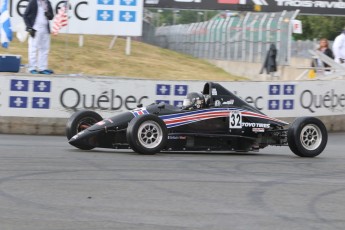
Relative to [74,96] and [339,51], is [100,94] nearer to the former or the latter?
[74,96]

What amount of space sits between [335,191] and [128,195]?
237cm

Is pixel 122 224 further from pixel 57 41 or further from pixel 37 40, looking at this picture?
pixel 57 41

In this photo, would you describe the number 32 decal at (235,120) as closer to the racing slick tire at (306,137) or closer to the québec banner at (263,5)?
the racing slick tire at (306,137)

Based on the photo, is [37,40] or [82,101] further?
[37,40]

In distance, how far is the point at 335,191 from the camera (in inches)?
333

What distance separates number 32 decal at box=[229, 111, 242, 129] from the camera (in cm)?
1169

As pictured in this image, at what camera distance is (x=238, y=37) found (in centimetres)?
3347

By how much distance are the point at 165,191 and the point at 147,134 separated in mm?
2973

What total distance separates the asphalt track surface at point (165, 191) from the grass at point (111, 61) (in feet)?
40.2

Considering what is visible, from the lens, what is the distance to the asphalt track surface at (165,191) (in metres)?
6.53

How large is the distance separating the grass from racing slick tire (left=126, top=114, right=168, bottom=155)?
38.1 ft

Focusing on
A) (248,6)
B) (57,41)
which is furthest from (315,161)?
(248,6)

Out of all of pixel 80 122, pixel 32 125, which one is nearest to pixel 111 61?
pixel 32 125

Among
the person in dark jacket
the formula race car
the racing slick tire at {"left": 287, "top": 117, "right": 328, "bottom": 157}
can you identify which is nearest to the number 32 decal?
the formula race car
